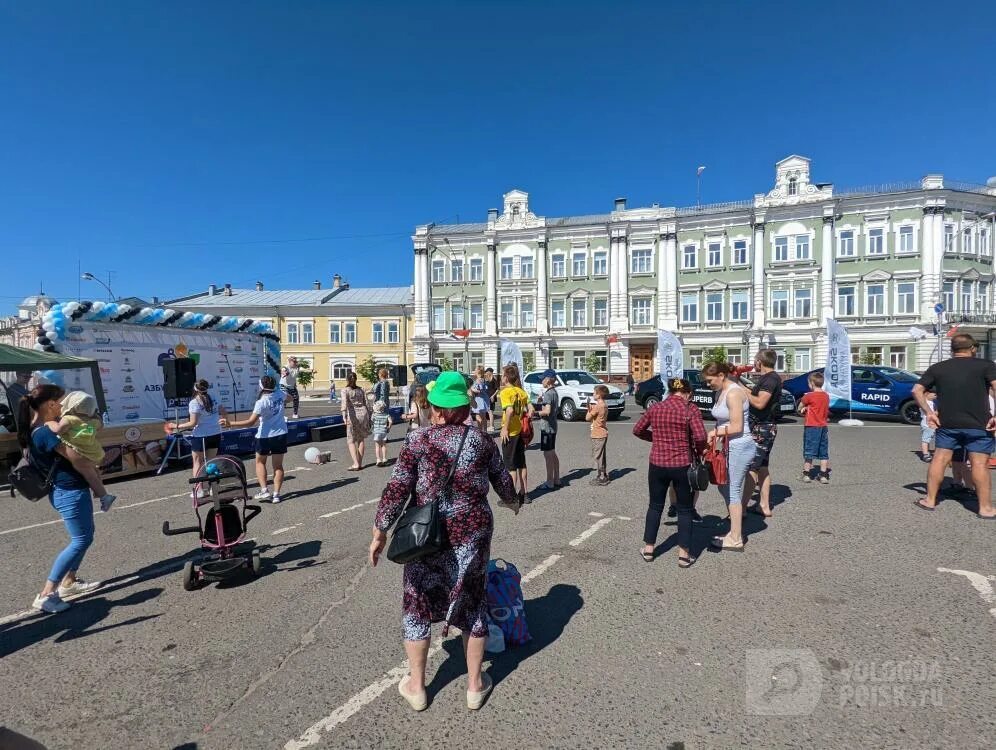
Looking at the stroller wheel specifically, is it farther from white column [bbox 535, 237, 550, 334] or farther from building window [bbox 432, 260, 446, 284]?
building window [bbox 432, 260, 446, 284]

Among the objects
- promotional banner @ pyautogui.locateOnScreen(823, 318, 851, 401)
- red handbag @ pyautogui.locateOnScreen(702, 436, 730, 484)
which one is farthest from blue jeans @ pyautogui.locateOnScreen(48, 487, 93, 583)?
→ promotional banner @ pyautogui.locateOnScreen(823, 318, 851, 401)

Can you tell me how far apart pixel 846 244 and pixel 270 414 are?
3817 cm

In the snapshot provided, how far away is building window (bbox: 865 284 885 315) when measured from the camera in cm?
3322

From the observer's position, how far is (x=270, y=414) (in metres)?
7.06

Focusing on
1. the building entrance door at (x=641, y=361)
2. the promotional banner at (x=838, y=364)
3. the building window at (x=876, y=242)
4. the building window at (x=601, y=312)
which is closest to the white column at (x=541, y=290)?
the building window at (x=601, y=312)

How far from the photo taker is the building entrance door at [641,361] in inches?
1476

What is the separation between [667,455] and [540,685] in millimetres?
2133

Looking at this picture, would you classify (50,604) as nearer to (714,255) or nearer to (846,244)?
(714,255)

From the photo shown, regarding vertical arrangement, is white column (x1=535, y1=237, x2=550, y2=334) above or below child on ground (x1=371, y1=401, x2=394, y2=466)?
above

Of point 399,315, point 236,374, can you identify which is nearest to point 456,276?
point 399,315

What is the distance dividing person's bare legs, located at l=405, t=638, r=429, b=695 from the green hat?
1228 millimetres

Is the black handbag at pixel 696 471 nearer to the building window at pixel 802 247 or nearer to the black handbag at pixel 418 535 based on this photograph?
the black handbag at pixel 418 535

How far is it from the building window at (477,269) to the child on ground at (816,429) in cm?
3461

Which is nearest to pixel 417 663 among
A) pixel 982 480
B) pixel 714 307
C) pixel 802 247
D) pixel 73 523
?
pixel 73 523
